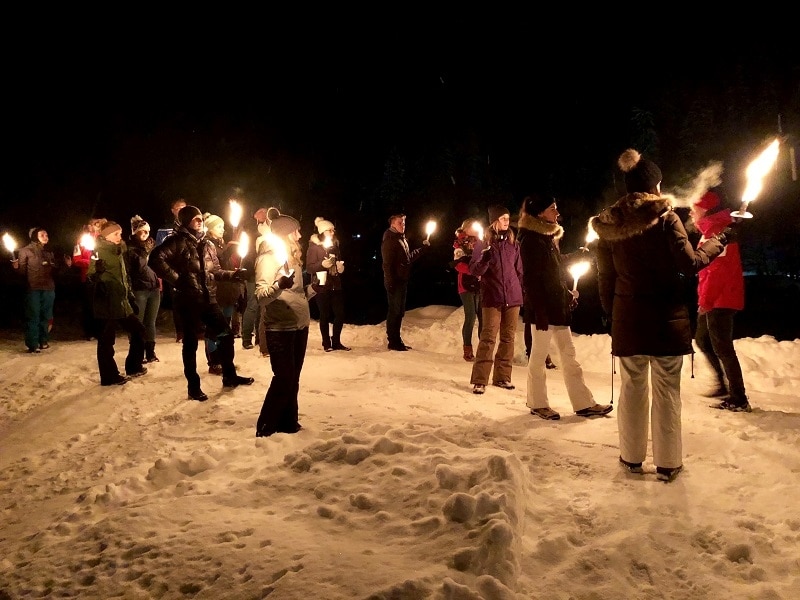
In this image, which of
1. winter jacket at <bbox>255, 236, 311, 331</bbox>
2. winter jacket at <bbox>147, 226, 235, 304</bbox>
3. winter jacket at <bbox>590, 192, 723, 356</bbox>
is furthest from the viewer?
winter jacket at <bbox>147, 226, 235, 304</bbox>

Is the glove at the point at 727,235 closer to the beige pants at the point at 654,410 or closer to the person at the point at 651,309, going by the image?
the person at the point at 651,309

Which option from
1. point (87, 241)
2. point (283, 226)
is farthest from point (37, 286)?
point (283, 226)

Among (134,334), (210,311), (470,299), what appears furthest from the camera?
(470,299)

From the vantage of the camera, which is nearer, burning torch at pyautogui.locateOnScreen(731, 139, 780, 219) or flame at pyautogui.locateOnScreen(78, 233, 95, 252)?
burning torch at pyautogui.locateOnScreen(731, 139, 780, 219)

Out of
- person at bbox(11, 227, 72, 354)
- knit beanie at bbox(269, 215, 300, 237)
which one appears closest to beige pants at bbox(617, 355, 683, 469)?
knit beanie at bbox(269, 215, 300, 237)

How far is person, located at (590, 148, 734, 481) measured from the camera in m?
4.27

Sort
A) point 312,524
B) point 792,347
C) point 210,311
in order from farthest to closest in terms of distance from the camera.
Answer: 1. point 792,347
2. point 210,311
3. point 312,524

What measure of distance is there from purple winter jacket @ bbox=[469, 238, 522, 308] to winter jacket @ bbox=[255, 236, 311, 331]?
2841 mm

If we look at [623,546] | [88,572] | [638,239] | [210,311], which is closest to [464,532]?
[623,546]

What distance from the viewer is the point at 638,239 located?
14.2 ft

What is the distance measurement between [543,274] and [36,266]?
9897 millimetres

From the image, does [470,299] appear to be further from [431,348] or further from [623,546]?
[623,546]

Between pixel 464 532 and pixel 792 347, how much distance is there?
8.40 m

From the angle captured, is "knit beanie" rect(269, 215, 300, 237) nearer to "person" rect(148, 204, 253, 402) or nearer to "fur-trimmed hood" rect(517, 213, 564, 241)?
"person" rect(148, 204, 253, 402)
